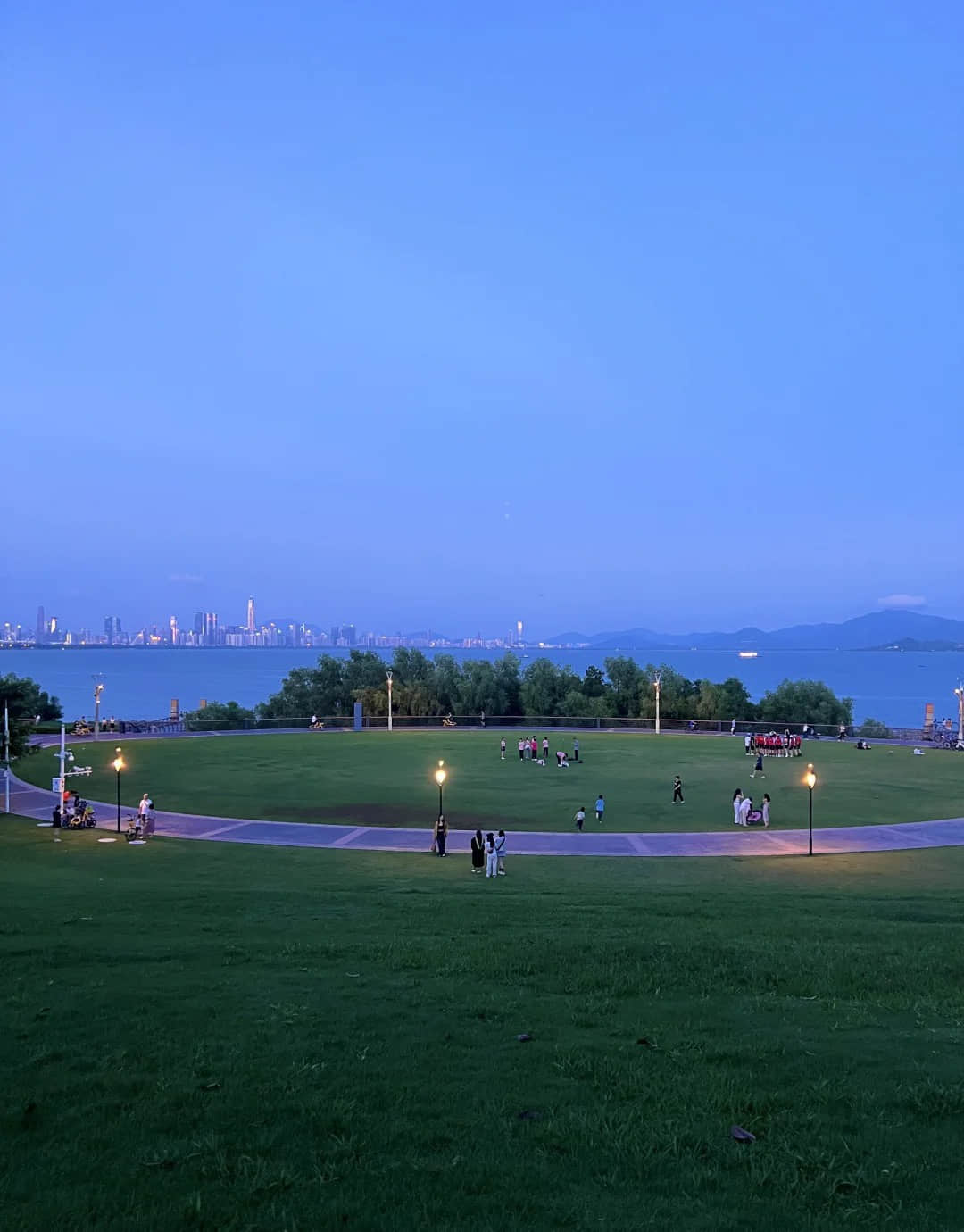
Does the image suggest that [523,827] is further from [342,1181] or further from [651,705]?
[651,705]

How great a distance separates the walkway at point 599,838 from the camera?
84.1 ft

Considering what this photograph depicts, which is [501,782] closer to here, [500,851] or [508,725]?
[500,851]

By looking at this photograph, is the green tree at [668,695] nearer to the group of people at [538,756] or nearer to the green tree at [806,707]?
the green tree at [806,707]

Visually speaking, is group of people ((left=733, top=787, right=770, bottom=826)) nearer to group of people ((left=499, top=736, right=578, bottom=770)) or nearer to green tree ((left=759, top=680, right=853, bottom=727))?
group of people ((left=499, top=736, right=578, bottom=770))

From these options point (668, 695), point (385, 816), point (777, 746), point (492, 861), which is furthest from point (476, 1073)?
point (668, 695)

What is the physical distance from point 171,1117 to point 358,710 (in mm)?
63626

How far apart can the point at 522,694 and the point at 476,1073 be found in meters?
76.6

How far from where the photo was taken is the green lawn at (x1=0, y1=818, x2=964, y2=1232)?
4840mm

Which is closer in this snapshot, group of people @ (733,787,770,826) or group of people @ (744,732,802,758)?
group of people @ (733,787,770,826)

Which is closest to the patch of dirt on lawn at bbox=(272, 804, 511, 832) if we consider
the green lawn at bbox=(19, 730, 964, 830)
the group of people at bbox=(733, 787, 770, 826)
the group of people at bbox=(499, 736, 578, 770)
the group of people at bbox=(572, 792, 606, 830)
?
the green lawn at bbox=(19, 730, 964, 830)

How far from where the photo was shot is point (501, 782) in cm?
3984

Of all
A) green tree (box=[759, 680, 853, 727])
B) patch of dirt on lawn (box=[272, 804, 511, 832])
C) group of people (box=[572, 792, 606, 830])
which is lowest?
patch of dirt on lawn (box=[272, 804, 511, 832])

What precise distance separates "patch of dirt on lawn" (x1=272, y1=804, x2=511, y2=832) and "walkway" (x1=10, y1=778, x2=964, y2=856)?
0.97 m

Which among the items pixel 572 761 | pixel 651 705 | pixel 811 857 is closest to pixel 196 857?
pixel 811 857
